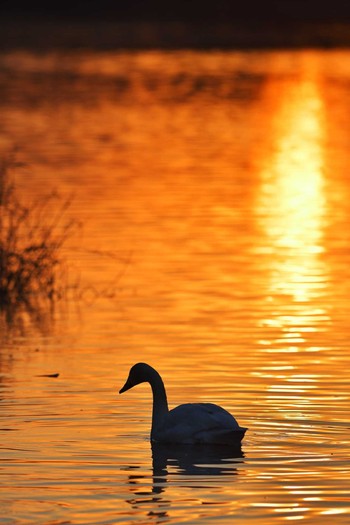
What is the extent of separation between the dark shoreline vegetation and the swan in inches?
2074

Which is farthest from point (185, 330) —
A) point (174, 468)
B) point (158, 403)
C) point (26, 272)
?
point (174, 468)

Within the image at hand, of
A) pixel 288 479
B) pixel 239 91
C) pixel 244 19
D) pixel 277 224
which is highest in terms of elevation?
pixel 244 19

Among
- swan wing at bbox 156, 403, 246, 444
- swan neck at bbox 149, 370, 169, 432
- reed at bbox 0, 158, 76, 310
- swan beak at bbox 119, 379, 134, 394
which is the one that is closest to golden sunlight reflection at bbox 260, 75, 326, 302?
reed at bbox 0, 158, 76, 310

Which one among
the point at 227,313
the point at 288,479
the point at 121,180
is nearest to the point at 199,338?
the point at 227,313

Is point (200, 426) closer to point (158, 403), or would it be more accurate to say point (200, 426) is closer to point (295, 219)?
point (158, 403)

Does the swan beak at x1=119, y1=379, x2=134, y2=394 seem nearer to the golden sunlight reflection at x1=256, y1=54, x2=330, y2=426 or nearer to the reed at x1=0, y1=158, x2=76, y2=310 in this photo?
the golden sunlight reflection at x1=256, y1=54, x2=330, y2=426

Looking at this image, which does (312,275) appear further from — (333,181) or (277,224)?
(333,181)

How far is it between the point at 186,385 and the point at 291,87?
39572 mm

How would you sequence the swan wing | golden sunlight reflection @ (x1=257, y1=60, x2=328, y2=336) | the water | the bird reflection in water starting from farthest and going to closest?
golden sunlight reflection @ (x1=257, y1=60, x2=328, y2=336) → the swan wing → the water → the bird reflection in water

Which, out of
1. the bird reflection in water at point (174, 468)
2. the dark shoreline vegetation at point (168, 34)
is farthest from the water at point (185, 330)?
the dark shoreline vegetation at point (168, 34)

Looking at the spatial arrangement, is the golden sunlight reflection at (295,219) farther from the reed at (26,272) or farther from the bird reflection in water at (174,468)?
the bird reflection in water at (174,468)

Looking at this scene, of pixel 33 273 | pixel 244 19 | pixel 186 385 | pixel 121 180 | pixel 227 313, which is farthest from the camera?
pixel 244 19

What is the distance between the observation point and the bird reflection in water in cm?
982

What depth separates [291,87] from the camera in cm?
5212
